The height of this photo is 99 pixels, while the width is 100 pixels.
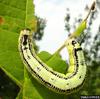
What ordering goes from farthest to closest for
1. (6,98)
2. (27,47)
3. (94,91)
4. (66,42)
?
(94,91) → (66,42) → (27,47) → (6,98)

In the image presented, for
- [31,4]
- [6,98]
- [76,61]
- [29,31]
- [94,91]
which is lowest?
[94,91]

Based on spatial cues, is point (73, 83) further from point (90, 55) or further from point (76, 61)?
point (90, 55)

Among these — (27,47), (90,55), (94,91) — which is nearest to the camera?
(27,47)

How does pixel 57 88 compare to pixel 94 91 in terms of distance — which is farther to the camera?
pixel 94 91

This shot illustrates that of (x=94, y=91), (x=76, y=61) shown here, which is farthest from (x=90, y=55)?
(x=76, y=61)

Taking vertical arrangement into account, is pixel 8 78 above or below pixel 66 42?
below
